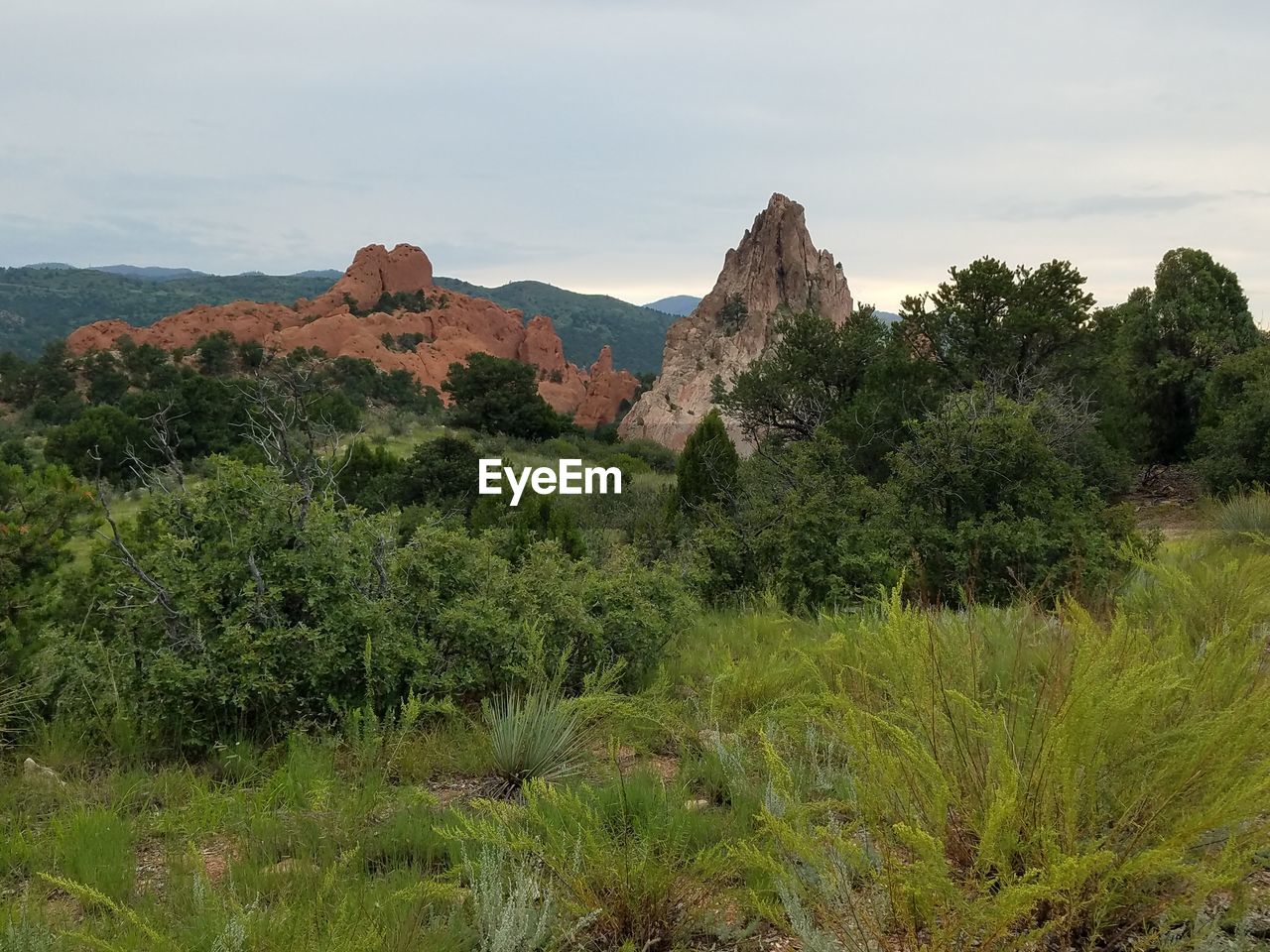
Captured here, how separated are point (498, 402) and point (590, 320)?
82.8 metres

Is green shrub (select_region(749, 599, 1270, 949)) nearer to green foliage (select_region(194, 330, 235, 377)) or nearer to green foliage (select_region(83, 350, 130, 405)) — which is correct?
green foliage (select_region(83, 350, 130, 405))

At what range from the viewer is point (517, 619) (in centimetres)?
502

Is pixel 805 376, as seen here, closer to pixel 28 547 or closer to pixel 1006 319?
pixel 1006 319

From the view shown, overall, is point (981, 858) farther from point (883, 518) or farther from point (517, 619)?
point (883, 518)

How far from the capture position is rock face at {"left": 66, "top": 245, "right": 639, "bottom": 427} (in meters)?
69.9

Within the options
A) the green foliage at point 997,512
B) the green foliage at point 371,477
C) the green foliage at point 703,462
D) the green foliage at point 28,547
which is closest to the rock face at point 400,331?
the green foliage at point 371,477

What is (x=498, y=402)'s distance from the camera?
138ft

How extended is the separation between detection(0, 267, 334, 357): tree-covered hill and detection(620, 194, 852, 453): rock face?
55.9 metres

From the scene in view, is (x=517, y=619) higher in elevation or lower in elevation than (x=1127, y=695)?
lower

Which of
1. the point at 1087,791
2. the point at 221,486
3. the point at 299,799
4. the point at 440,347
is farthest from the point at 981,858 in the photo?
the point at 440,347

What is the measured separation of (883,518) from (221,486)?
5624 millimetres

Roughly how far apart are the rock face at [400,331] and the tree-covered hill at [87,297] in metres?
15.0

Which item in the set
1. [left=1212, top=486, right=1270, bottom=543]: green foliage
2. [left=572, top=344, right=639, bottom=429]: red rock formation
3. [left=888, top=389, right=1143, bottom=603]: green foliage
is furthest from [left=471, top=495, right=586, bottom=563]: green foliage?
[left=572, top=344, right=639, bottom=429]: red rock formation

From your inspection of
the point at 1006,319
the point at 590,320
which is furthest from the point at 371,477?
the point at 590,320
